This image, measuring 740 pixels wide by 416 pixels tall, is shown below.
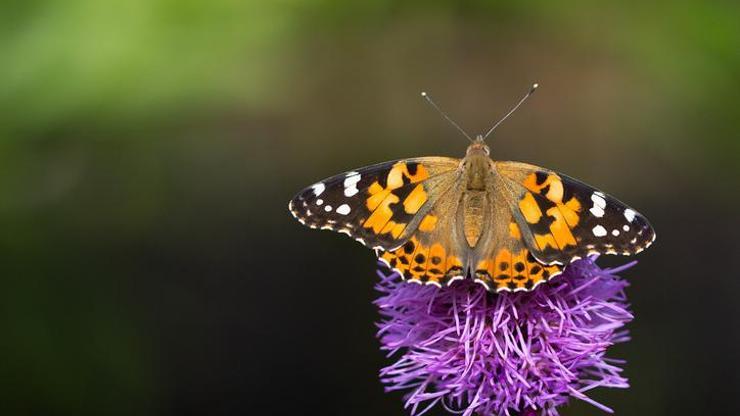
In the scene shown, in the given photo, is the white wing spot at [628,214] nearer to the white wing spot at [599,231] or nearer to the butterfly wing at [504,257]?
the white wing spot at [599,231]

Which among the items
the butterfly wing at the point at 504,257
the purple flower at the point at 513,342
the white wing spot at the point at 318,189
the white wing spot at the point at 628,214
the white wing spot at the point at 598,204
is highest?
the white wing spot at the point at 318,189

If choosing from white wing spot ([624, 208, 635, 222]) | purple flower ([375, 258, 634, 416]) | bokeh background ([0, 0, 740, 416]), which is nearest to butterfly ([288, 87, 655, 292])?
white wing spot ([624, 208, 635, 222])

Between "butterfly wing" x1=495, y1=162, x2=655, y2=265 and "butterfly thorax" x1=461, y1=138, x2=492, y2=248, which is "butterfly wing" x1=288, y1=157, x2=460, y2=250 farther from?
"butterfly wing" x1=495, y1=162, x2=655, y2=265

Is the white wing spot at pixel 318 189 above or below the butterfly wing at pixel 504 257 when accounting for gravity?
above

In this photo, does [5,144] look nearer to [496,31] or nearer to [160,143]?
[160,143]

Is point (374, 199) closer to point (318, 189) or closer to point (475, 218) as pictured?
point (318, 189)

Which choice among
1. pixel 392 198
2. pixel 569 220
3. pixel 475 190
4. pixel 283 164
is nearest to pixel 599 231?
pixel 569 220

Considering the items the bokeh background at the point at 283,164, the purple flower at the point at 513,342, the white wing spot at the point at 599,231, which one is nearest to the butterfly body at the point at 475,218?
the white wing spot at the point at 599,231
